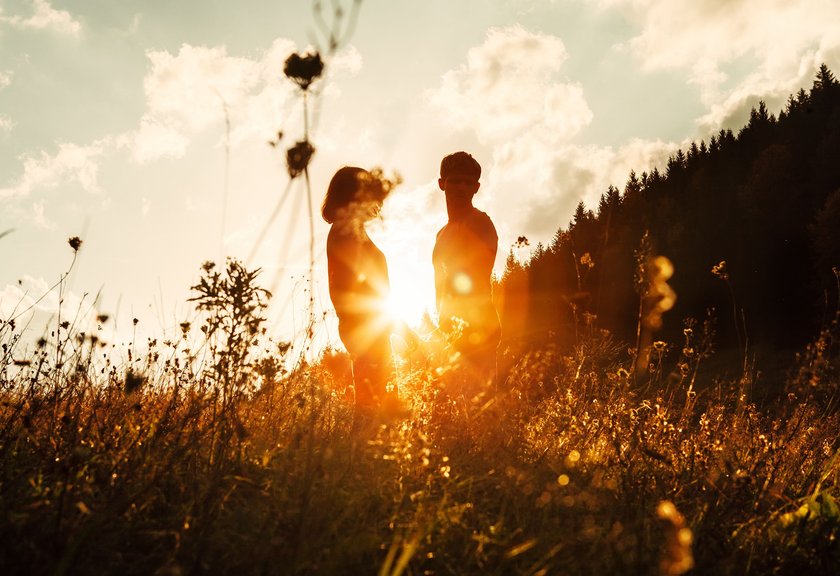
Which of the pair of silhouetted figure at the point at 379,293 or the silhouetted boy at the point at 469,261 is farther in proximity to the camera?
the silhouetted boy at the point at 469,261

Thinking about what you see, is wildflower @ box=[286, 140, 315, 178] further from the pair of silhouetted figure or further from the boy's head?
the boy's head

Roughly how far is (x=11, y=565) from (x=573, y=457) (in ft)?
8.88

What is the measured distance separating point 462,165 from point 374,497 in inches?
153

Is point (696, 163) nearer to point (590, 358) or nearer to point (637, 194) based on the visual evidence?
point (637, 194)

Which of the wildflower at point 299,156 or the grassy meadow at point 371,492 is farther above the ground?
the wildflower at point 299,156

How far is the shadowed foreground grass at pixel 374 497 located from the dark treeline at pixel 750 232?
2702 cm

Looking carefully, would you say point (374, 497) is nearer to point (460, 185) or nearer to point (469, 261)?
point (469, 261)

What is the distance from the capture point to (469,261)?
16.9ft

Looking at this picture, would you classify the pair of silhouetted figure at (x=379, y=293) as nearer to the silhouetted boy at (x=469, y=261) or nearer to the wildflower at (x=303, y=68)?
the silhouetted boy at (x=469, y=261)

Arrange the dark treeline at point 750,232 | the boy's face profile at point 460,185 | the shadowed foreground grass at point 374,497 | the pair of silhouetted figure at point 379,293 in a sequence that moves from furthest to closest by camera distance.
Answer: the dark treeline at point 750,232 < the boy's face profile at point 460,185 < the pair of silhouetted figure at point 379,293 < the shadowed foreground grass at point 374,497

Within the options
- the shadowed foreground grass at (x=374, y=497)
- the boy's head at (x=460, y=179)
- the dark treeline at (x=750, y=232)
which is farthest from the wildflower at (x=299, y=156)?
the dark treeline at (x=750, y=232)

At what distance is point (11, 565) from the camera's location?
159cm

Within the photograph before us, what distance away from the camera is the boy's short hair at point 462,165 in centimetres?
549

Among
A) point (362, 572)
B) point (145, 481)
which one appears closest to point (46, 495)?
point (145, 481)
